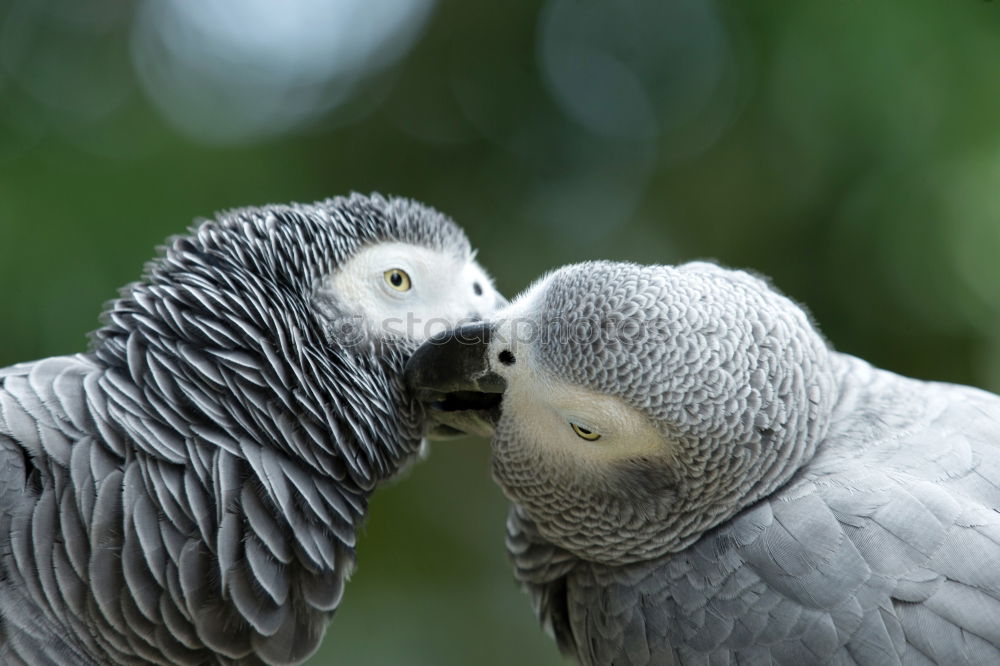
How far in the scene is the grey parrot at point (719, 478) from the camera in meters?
0.95

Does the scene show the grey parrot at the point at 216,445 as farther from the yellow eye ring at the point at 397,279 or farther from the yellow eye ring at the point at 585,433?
the yellow eye ring at the point at 585,433

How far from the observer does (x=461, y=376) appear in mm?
1147

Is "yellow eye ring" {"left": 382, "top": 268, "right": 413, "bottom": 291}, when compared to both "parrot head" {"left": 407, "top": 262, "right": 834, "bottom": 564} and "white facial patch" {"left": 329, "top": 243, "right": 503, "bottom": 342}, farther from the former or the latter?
"parrot head" {"left": 407, "top": 262, "right": 834, "bottom": 564}

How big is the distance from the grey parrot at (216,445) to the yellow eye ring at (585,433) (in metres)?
0.30

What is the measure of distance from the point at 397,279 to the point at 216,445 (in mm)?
416

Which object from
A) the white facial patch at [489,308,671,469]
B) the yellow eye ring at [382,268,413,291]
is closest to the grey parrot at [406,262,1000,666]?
the white facial patch at [489,308,671,469]

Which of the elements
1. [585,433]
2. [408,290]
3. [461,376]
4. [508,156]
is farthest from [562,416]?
[508,156]

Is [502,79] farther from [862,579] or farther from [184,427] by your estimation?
[862,579]

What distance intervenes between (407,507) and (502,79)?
5.47 ft

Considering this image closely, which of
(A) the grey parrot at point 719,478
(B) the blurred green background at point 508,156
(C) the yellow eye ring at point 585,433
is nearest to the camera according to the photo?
(A) the grey parrot at point 719,478

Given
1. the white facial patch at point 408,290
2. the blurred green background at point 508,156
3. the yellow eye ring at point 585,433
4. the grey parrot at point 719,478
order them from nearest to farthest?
the grey parrot at point 719,478 < the yellow eye ring at point 585,433 < the white facial patch at point 408,290 < the blurred green background at point 508,156

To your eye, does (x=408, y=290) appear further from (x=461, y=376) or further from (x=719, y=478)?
(x=719, y=478)

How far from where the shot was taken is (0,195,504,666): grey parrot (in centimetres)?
96

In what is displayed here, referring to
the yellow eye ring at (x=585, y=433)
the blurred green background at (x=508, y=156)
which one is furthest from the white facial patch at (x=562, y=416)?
the blurred green background at (x=508, y=156)
